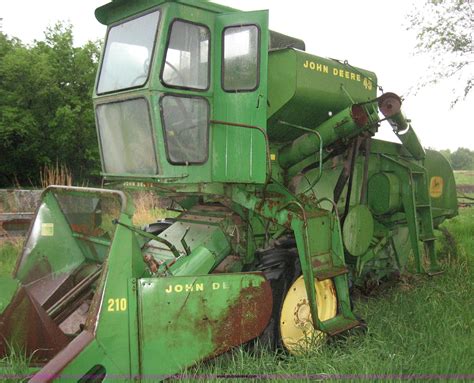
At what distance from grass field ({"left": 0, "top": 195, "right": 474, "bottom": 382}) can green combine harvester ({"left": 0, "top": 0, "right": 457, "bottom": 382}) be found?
0.14 meters

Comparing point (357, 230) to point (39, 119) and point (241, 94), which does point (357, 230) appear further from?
point (39, 119)

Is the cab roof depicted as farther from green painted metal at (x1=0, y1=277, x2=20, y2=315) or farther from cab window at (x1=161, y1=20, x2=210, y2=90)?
green painted metal at (x1=0, y1=277, x2=20, y2=315)

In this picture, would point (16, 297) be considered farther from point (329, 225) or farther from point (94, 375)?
point (329, 225)

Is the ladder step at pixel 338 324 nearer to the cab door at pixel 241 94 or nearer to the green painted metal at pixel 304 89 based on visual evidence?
the cab door at pixel 241 94

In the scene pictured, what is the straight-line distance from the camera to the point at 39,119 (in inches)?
701

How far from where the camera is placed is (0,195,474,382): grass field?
3.08 meters

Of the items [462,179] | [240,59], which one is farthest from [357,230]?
Answer: [462,179]

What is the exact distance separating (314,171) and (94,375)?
113 inches

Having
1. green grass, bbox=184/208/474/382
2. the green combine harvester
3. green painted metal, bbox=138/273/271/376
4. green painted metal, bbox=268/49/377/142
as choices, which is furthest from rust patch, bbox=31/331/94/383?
green painted metal, bbox=268/49/377/142

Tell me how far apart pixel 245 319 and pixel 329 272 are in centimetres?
87

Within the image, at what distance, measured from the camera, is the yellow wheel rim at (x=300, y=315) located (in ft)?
12.2

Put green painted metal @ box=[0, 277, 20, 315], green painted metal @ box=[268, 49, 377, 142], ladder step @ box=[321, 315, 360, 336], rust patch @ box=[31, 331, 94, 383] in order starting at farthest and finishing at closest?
green painted metal @ box=[268, 49, 377, 142] < ladder step @ box=[321, 315, 360, 336] < green painted metal @ box=[0, 277, 20, 315] < rust patch @ box=[31, 331, 94, 383]

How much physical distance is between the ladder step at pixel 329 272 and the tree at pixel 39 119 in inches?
588

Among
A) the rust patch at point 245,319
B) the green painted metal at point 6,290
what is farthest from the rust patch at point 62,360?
the green painted metal at point 6,290
